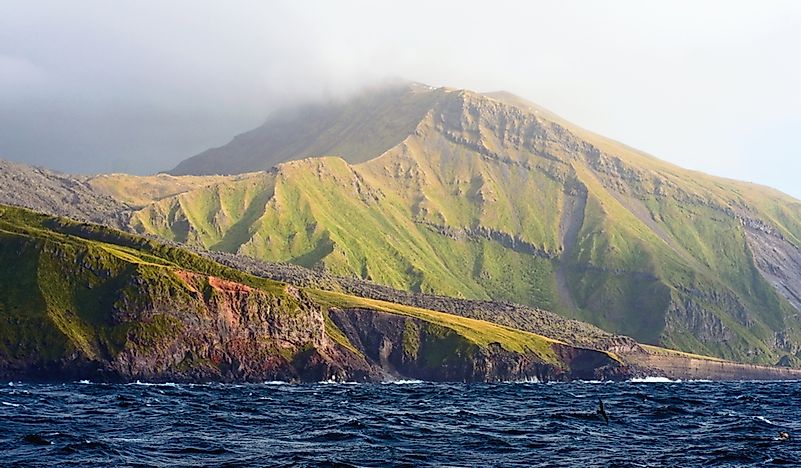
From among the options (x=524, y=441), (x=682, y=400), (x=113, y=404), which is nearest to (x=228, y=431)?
(x=524, y=441)

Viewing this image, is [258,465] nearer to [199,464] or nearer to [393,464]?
[199,464]

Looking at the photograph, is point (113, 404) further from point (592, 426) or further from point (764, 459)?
point (764, 459)

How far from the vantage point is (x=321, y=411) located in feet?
344

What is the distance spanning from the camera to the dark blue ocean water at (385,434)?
6359 centimetres

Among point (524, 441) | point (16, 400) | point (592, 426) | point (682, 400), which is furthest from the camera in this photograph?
point (682, 400)

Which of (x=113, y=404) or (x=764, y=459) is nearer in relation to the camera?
(x=764, y=459)

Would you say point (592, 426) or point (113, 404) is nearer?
point (592, 426)

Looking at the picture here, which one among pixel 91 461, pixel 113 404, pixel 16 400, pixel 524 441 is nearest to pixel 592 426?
pixel 524 441

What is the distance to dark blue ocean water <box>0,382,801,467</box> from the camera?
6359 centimetres

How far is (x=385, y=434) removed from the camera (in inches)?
3088

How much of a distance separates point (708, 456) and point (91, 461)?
45.7 m

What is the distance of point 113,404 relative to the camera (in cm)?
10775

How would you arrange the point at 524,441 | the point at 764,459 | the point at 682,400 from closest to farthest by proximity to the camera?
the point at 764,459, the point at 524,441, the point at 682,400

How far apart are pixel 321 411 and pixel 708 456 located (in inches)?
2010
